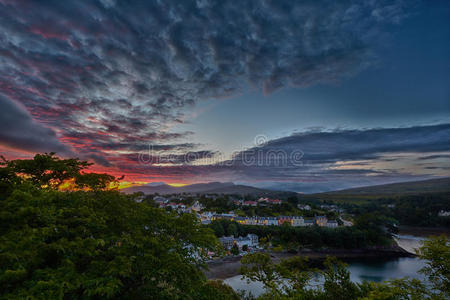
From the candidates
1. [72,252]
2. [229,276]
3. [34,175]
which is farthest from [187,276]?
[229,276]

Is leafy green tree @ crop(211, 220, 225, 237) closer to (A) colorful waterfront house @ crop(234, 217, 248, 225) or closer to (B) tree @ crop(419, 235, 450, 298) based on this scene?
(A) colorful waterfront house @ crop(234, 217, 248, 225)

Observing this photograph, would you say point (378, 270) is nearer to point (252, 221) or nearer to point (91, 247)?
point (252, 221)

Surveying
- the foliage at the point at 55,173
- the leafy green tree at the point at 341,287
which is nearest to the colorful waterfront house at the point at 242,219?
the foliage at the point at 55,173

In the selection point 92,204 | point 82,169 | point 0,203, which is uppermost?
point 82,169

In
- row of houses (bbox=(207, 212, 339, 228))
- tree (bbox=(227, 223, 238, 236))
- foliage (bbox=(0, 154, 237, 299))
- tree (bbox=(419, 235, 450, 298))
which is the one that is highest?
foliage (bbox=(0, 154, 237, 299))

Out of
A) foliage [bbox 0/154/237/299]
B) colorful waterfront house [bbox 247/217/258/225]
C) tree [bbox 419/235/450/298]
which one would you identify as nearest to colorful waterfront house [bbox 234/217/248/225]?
colorful waterfront house [bbox 247/217/258/225]

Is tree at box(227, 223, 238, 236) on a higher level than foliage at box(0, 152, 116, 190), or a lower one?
lower

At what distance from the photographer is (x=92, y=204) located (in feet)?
32.0

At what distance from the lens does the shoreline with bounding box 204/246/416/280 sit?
128ft

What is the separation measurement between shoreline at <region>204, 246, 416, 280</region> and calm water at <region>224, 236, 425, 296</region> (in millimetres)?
2915

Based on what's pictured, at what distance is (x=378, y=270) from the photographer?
38.9 meters

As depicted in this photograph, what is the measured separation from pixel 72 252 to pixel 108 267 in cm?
117

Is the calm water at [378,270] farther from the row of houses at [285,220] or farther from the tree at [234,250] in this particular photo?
the row of houses at [285,220]

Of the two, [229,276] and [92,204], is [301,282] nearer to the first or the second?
[92,204]
